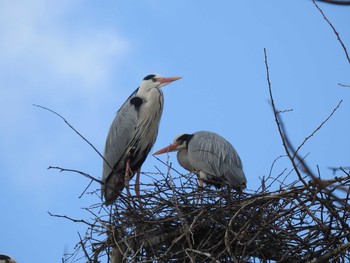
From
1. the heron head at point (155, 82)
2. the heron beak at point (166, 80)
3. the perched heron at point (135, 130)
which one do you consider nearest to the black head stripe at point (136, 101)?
the perched heron at point (135, 130)

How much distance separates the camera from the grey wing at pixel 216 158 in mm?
5809

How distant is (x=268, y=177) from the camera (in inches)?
170

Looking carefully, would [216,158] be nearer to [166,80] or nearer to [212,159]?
[212,159]

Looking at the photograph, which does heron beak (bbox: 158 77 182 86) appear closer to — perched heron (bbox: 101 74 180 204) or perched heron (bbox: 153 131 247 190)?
perched heron (bbox: 101 74 180 204)

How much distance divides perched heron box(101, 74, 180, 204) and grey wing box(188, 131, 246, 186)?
63 cm

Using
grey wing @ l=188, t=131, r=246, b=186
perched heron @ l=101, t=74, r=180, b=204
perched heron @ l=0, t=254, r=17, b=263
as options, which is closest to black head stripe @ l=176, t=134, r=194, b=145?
grey wing @ l=188, t=131, r=246, b=186

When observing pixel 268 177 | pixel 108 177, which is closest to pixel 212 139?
pixel 108 177

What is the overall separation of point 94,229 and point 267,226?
148 cm

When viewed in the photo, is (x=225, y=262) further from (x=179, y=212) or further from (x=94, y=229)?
(x=94, y=229)

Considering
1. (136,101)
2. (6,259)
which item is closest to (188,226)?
(6,259)

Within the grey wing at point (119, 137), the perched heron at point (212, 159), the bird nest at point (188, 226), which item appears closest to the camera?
the bird nest at point (188, 226)

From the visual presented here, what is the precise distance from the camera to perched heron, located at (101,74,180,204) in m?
6.50

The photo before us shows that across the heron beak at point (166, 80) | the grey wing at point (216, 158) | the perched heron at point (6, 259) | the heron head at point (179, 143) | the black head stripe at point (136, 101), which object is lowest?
the perched heron at point (6, 259)

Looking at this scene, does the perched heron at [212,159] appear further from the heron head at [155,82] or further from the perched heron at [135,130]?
the heron head at [155,82]
